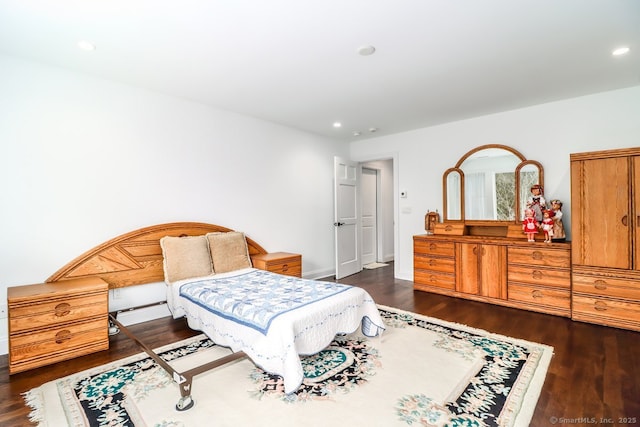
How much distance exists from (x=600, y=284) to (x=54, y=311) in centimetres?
509

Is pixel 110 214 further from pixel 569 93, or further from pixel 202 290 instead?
pixel 569 93

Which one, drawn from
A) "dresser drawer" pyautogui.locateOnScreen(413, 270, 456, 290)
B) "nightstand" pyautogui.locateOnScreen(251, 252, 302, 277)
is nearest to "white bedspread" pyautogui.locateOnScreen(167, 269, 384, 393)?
"nightstand" pyautogui.locateOnScreen(251, 252, 302, 277)

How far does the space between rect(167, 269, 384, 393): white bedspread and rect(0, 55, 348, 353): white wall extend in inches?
48.9

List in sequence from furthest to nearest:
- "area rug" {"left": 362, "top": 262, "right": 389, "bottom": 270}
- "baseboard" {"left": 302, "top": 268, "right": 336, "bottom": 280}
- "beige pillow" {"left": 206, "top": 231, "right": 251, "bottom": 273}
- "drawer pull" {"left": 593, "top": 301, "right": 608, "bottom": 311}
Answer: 1. "area rug" {"left": 362, "top": 262, "right": 389, "bottom": 270}
2. "baseboard" {"left": 302, "top": 268, "right": 336, "bottom": 280}
3. "beige pillow" {"left": 206, "top": 231, "right": 251, "bottom": 273}
4. "drawer pull" {"left": 593, "top": 301, "right": 608, "bottom": 311}

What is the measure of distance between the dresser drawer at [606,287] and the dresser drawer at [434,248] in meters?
1.36

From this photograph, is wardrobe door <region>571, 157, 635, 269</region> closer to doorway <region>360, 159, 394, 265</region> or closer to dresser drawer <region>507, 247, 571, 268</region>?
dresser drawer <region>507, 247, 571, 268</region>

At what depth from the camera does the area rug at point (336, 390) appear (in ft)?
5.80

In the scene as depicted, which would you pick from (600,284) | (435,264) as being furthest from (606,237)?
(435,264)

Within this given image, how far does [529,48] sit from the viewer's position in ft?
8.38

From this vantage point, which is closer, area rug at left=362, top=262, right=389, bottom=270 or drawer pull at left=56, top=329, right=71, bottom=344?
drawer pull at left=56, top=329, right=71, bottom=344

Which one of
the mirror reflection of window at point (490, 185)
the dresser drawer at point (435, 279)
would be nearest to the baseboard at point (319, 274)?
the dresser drawer at point (435, 279)

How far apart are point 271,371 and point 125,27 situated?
2690 millimetres

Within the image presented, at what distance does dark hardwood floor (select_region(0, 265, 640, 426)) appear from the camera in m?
1.80

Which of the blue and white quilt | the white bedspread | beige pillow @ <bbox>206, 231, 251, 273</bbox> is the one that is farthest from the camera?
beige pillow @ <bbox>206, 231, 251, 273</bbox>
